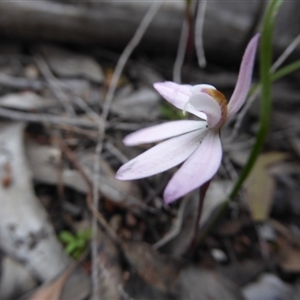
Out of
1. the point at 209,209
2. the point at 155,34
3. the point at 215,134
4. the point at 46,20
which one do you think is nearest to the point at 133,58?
the point at 155,34

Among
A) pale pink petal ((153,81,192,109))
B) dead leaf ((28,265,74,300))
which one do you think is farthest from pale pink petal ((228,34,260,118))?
dead leaf ((28,265,74,300))

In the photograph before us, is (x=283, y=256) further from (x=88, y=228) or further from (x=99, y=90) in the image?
(x=99, y=90)

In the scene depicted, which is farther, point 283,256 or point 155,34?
point 155,34

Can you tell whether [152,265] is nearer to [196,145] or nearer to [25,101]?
[196,145]

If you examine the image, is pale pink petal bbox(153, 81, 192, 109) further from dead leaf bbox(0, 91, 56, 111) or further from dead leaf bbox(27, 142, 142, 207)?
dead leaf bbox(0, 91, 56, 111)

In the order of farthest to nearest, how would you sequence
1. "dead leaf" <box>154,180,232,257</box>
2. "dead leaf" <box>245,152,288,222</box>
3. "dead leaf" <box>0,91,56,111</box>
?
"dead leaf" <box>0,91,56,111</box>
"dead leaf" <box>245,152,288,222</box>
"dead leaf" <box>154,180,232,257</box>

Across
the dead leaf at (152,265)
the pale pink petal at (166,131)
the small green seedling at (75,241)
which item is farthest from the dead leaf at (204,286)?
the pale pink petal at (166,131)
